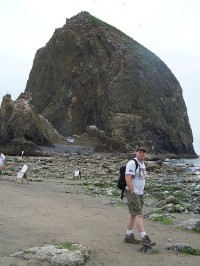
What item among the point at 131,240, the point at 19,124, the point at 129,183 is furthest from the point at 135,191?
the point at 19,124

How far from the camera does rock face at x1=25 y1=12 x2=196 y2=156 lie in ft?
344

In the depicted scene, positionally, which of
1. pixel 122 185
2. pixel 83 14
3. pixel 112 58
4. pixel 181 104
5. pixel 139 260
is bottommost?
pixel 139 260

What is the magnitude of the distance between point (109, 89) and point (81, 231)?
10018 centimetres

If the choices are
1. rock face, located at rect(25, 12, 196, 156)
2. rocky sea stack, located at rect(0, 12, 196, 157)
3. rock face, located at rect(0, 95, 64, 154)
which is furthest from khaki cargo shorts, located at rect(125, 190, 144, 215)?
rock face, located at rect(25, 12, 196, 156)

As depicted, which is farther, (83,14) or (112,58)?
(83,14)

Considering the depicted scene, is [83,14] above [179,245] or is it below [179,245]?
above

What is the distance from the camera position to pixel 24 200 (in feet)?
43.7

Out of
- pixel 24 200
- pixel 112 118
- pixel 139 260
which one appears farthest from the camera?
pixel 112 118

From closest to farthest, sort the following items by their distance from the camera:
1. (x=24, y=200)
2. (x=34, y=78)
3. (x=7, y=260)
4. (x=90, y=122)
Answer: (x=7, y=260) → (x=24, y=200) → (x=90, y=122) → (x=34, y=78)

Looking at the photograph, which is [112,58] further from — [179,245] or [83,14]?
[179,245]

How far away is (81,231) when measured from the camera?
9.37 meters

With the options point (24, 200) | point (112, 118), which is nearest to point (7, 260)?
point (24, 200)

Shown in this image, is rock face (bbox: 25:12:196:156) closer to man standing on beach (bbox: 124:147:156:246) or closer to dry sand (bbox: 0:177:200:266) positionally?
dry sand (bbox: 0:177:200:266)

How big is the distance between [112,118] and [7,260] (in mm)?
96811
